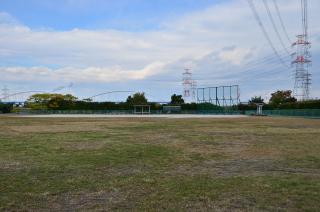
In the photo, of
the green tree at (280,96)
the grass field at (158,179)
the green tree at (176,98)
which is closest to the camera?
the grass field at (158,179)

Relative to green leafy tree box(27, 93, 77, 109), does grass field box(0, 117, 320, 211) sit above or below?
below

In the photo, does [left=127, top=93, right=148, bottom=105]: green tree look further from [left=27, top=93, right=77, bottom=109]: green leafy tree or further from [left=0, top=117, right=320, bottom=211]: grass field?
[left=0, top=117, right=320, bottom=211]: grass field

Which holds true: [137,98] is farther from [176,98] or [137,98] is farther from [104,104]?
[104,104]

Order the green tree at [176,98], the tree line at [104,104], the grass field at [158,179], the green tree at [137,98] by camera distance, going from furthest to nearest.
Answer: the green tree at [176,98] < the green tree at [137,98] < the tree line at [104,104] < the grass field at [158,179]

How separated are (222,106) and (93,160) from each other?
345 feet

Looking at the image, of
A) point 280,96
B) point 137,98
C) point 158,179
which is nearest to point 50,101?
point 137,98

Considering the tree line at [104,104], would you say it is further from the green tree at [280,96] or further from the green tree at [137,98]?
the green tree at [137,98]

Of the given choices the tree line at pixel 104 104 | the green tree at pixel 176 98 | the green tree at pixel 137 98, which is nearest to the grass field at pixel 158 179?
the tree line at pixel 104 104

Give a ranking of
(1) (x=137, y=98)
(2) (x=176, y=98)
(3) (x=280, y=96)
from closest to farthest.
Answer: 1. (3) (x=280, y=96)
2. (1) (x=137, y=98)
3. (2) (x=176, y=98)

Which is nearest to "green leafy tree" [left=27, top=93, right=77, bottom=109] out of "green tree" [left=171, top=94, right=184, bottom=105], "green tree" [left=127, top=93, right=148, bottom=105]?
"green tree" [left=127, top=93, right=148, bottom=105]

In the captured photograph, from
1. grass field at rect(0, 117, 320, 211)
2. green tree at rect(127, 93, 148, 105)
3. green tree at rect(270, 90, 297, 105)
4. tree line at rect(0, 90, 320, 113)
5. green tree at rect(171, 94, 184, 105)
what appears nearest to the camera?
grass field at rect(0, 117, 320, 211)

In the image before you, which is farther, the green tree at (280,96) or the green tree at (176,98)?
the green tree at (176,98)

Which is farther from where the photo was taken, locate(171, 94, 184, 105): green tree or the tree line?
locate(171, 94, 184, 105): green tree

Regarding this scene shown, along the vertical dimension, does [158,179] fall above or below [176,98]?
below
